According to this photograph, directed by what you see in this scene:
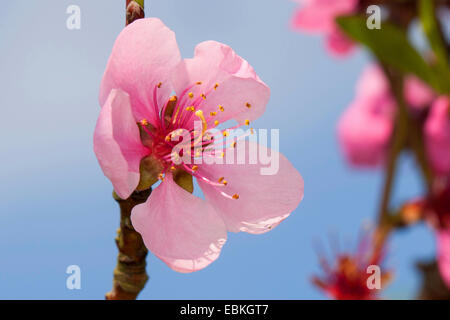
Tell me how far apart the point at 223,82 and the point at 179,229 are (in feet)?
0.26

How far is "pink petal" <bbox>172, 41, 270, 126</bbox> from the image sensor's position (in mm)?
241

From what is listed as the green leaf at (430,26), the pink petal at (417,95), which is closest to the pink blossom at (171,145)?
the green leaf at (430,26)

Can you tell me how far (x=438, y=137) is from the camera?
111cm

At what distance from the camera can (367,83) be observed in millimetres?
1407

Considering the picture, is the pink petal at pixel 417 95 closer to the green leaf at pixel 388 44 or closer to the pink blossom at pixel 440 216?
the pink blossom at pixel 440 216

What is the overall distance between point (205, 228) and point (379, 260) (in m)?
0.69

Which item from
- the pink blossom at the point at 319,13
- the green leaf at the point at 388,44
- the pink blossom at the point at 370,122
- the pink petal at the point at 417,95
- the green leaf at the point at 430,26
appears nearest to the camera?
the green leaf at the point at 388,44

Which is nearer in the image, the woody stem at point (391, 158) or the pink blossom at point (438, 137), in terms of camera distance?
the woody stem at point (391, 158)

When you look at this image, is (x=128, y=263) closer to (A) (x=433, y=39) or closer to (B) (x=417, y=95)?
(A) (x=433, y=39)

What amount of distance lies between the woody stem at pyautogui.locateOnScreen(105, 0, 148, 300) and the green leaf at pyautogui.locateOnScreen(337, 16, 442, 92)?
360mm

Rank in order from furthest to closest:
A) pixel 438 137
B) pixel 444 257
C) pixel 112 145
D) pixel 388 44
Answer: pixel 438 137, pixel 444 257, pixel 388 44, pixel 112 145

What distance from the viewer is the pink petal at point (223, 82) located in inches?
9.5

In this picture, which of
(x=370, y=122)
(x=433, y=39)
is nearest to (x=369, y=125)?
(x=370, y=122)
